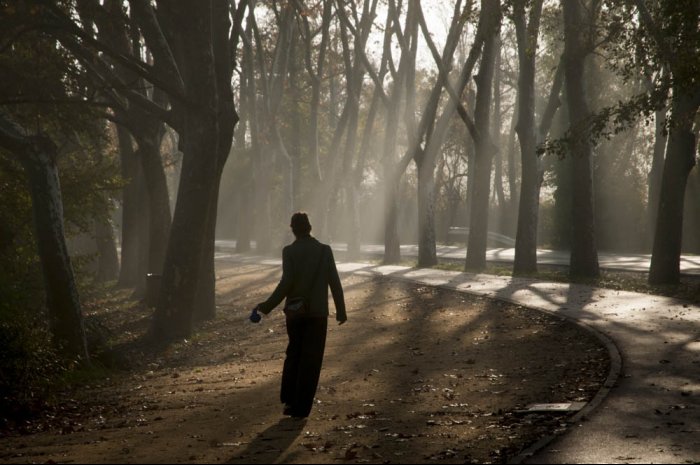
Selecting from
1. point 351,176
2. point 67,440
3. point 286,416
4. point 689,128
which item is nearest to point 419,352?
point 286,416

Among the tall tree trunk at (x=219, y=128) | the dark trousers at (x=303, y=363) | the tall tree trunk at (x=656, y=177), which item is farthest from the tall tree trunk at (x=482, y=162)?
the dark trousers at (x=303, y=363)

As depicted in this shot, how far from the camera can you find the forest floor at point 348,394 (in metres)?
8.25

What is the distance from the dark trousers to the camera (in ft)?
31.8

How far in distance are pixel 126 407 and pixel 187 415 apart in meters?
1.33

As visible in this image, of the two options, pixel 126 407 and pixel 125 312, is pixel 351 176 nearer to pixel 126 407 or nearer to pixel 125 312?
pixel 125 312

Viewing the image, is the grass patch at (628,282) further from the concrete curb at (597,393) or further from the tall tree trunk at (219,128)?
the tall tree trunk at (219,128)

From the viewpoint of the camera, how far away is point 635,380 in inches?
438

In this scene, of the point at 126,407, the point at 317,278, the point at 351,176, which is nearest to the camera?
the point at 317,278

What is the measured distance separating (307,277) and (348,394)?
2.28 m

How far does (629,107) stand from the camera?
61.0 ft

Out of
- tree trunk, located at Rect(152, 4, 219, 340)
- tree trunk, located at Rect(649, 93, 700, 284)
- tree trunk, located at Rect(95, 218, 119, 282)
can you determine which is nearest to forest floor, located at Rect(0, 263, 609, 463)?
tree trunk, located at Rect(152, 4, 219, 340)

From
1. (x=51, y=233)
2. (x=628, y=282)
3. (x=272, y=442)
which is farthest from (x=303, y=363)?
(x=628, y=282)

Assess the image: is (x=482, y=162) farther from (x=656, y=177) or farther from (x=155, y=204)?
(x=656, y=177)

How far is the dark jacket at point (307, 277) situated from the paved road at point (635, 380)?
2607 mm
